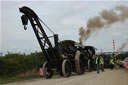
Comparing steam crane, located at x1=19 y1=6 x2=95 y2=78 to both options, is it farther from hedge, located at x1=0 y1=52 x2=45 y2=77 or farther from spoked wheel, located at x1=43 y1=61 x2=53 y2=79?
hedge, located at x1=0 y1=52 x2=45 y2=77

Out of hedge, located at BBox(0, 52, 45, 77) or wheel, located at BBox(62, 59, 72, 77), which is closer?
wheel, located at BBox(62, 59, 72, 77)

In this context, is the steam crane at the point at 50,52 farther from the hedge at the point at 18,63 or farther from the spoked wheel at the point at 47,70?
the hedge at the point at 18,63

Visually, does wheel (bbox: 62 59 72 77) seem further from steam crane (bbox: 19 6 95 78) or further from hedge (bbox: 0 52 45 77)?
hedge (bbox: 0 52 45 77)

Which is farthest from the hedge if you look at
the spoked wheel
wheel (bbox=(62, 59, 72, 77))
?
wheel (bbox=(62, 59, 72, 77))

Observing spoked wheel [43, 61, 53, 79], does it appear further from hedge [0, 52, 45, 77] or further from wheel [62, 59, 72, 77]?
hedge [0, 52, 45, 77]

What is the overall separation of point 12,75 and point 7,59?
1396 millimetres

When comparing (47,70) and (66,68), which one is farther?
(47,70)

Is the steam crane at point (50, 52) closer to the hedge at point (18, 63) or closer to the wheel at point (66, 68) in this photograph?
the wheel at point (66, 68)

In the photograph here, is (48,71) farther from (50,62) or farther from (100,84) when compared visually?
(100,84)

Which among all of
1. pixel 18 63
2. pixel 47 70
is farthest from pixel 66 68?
pixel 18 63

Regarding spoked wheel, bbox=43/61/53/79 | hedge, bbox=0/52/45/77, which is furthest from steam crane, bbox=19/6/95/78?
hedge, bbox=0/52/45/77

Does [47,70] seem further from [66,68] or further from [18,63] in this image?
[18,63]

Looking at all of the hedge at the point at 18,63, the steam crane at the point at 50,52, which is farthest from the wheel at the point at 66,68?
the hedge at the point at 18,63

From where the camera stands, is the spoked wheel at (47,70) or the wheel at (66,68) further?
the spoked wheel at (47,70)
